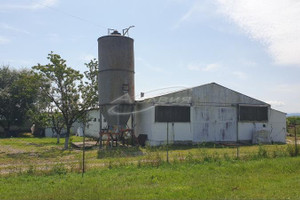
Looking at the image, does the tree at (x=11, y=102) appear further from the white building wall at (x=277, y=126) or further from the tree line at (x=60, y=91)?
the white building wall at (x=277, y=126)

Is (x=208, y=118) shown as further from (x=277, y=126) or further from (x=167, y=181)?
(x=167, y=181)

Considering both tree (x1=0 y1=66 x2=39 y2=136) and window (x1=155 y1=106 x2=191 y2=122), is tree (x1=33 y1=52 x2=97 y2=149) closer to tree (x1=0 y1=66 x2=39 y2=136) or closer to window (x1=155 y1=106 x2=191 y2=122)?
window (x1=155 y1=106 x2=191 y2=122)

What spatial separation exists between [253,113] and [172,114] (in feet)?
25.4

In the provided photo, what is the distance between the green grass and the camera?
7.37 m

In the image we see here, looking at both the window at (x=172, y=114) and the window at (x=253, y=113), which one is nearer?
the window at (x=172, y=114)

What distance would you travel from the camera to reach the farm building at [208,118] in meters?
21.2

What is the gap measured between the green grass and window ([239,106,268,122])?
12951 millimetres

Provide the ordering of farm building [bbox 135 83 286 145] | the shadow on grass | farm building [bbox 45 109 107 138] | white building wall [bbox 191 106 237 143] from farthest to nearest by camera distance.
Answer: farm building [bbox 45 109 107 138], white building wall [bbox 191 106 237 143], farm building [bbox 135 83 286 145], the shadow on grass

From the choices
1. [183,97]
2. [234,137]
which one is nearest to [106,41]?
[183,97]

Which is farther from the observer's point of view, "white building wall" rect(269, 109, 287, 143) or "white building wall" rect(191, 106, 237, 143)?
"white building wall" rect(269, 109, 287, 143)

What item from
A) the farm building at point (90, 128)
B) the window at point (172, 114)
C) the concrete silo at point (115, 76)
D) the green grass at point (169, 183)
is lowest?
the green grass at point (169, 183)

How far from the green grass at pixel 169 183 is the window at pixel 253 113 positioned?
13.0 metres

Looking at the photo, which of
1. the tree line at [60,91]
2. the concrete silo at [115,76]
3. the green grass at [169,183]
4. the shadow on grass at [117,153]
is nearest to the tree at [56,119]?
the tree line at [60,91]

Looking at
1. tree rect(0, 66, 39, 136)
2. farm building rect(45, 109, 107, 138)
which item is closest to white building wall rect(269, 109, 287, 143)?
farm building rect(45, 109, 107, 138)
